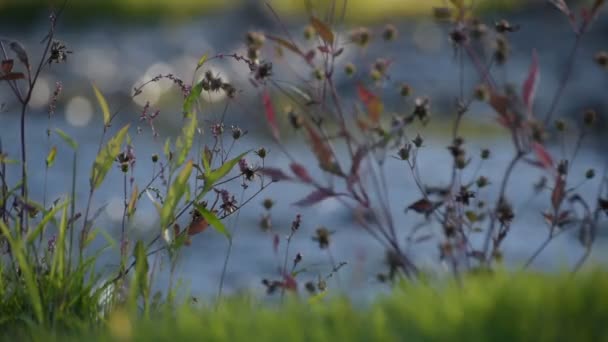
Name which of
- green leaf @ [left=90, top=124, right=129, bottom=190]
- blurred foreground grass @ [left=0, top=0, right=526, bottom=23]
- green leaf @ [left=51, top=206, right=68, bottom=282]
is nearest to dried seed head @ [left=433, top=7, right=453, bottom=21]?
green leaf @ [left=90, top=124, right=129, bottom=190]

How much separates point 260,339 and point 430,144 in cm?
741

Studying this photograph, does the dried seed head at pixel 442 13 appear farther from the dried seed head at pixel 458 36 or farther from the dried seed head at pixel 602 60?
the dried seed head at pixel 602 60

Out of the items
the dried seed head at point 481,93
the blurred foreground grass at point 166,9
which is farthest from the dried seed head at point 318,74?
the blurred foreground grass at point 166,9

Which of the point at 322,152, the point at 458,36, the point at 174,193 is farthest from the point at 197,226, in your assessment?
the point at 458,36

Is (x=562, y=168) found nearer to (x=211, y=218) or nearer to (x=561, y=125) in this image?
(x=561, y=125)

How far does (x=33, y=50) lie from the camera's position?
44.8 feet

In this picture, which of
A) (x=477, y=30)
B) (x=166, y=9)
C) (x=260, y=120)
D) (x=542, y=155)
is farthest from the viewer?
(x=166, y=9)

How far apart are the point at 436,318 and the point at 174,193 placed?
89 centimetres

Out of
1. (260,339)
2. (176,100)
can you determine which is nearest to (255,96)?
(176,100)

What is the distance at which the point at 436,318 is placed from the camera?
2.04 meters

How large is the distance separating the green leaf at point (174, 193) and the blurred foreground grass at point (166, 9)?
12.5 m

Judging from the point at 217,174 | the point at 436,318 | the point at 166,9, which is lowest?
the point at 436,318

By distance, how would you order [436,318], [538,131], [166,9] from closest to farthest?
[436,318] < [538,131] < [166,9]

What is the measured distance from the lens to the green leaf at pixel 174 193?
265 centimetres
